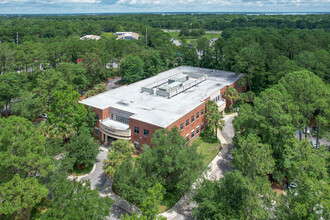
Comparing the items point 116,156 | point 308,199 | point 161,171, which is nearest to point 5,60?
point 116,156

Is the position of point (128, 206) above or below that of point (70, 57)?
below

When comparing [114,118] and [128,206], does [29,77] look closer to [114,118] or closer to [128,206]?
[114,118]

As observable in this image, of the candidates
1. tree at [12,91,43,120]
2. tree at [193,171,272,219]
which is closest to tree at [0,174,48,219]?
tree at [193,171,272,219]

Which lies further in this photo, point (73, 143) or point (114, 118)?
point (114, 118)

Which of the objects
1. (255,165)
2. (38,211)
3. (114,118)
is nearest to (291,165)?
(255,165)

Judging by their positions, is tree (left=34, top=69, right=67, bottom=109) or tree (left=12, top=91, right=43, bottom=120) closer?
tree (left=12, top=91, right=43, bottom=120)

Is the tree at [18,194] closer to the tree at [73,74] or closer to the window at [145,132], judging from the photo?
the window at [145,132]

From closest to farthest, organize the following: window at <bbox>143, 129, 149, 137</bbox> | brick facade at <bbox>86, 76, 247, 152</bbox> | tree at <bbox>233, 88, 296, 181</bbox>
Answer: tree at <bbox>233, 88, 296, 181</bbox>, brick facade at <bbox>86, 76, 247, 152</bbox>, window at <bbox>143, 129, 149, 137</bbox>

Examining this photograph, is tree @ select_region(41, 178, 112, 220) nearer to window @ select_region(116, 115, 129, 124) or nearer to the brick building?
the brick building

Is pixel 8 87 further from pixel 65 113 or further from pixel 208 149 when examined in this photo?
pixel 208 149
